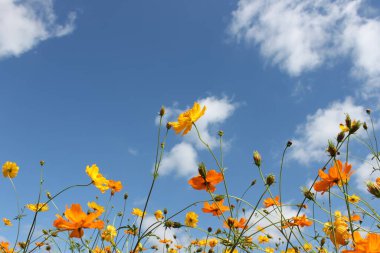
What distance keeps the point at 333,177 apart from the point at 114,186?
2.07 m

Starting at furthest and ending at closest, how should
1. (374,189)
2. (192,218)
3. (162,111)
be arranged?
(192,218) < (162,111) < (374,189)

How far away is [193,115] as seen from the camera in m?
2.00

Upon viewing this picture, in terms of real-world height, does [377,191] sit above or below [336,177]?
below

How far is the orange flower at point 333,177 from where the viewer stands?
5.45 ft

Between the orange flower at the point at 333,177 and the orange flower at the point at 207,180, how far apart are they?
1.46 feet

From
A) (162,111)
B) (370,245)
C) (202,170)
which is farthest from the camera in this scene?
(162,111)

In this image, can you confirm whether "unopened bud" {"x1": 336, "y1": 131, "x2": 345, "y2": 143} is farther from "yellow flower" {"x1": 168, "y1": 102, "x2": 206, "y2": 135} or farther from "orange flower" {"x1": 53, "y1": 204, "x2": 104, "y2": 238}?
"orange flower" {"x1": 53, "y1": 204, "x2": 104, "y2": 238}

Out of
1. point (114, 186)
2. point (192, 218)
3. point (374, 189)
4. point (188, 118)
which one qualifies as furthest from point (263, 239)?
point (374, 189)

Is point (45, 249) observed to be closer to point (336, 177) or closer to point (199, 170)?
point (199, 170)

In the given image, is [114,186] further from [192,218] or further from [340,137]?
[340,137]

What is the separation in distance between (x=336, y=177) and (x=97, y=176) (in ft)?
5.76

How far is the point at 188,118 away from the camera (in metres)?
2.01

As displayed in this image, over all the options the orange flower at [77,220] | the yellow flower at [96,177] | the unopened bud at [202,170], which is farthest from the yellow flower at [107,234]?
the unopened bud at [202,170]

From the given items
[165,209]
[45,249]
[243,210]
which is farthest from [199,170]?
[45,249]
